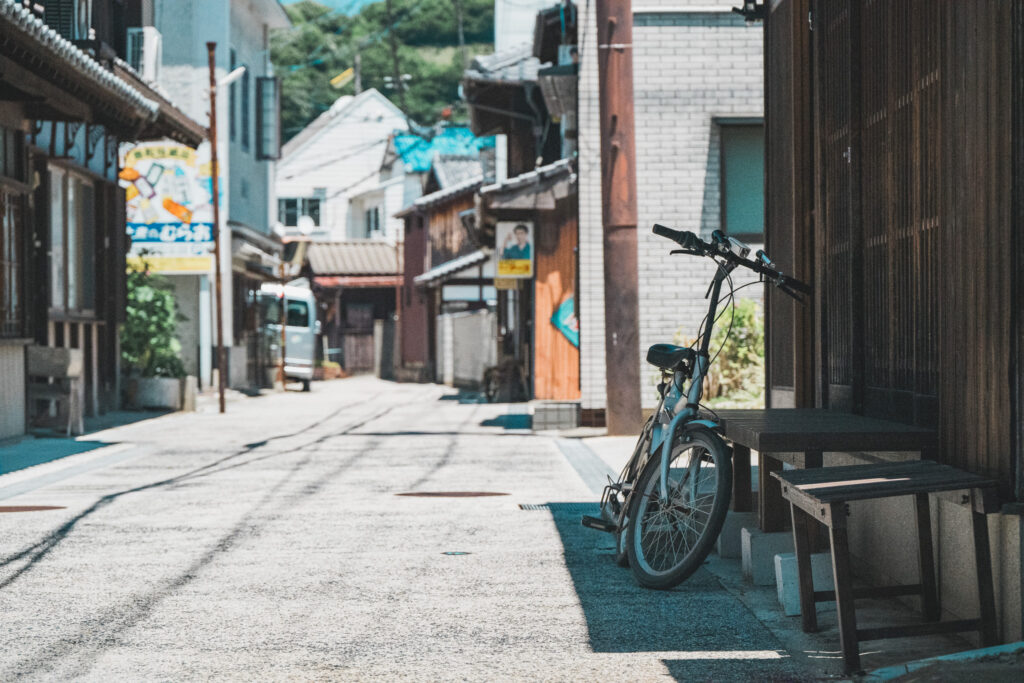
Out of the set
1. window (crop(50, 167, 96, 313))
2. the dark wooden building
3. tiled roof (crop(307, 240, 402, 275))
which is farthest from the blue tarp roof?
the dark wooden building

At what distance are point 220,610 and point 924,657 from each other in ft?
8.99

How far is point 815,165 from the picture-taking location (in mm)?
7406

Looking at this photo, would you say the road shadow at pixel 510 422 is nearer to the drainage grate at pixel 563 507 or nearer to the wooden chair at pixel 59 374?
the wooden chair at pixel 59 374

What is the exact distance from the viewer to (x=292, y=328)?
3506cm

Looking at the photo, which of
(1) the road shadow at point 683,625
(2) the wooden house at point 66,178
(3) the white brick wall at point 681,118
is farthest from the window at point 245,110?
(1) the road shadow at point 683,625

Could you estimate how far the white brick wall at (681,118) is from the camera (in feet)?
53.1

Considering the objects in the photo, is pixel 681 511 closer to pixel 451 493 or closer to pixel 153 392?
pixel 451 493

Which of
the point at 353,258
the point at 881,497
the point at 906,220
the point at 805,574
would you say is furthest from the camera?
the point at 353,258

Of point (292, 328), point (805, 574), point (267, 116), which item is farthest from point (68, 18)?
point (292, 328)

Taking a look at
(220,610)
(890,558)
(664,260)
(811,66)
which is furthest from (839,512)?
(664,260)

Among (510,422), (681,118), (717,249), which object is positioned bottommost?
(510,422)

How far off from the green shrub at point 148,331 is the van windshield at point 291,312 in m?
14.7

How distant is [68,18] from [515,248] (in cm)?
792

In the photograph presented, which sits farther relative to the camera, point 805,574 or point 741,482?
point 741,482
